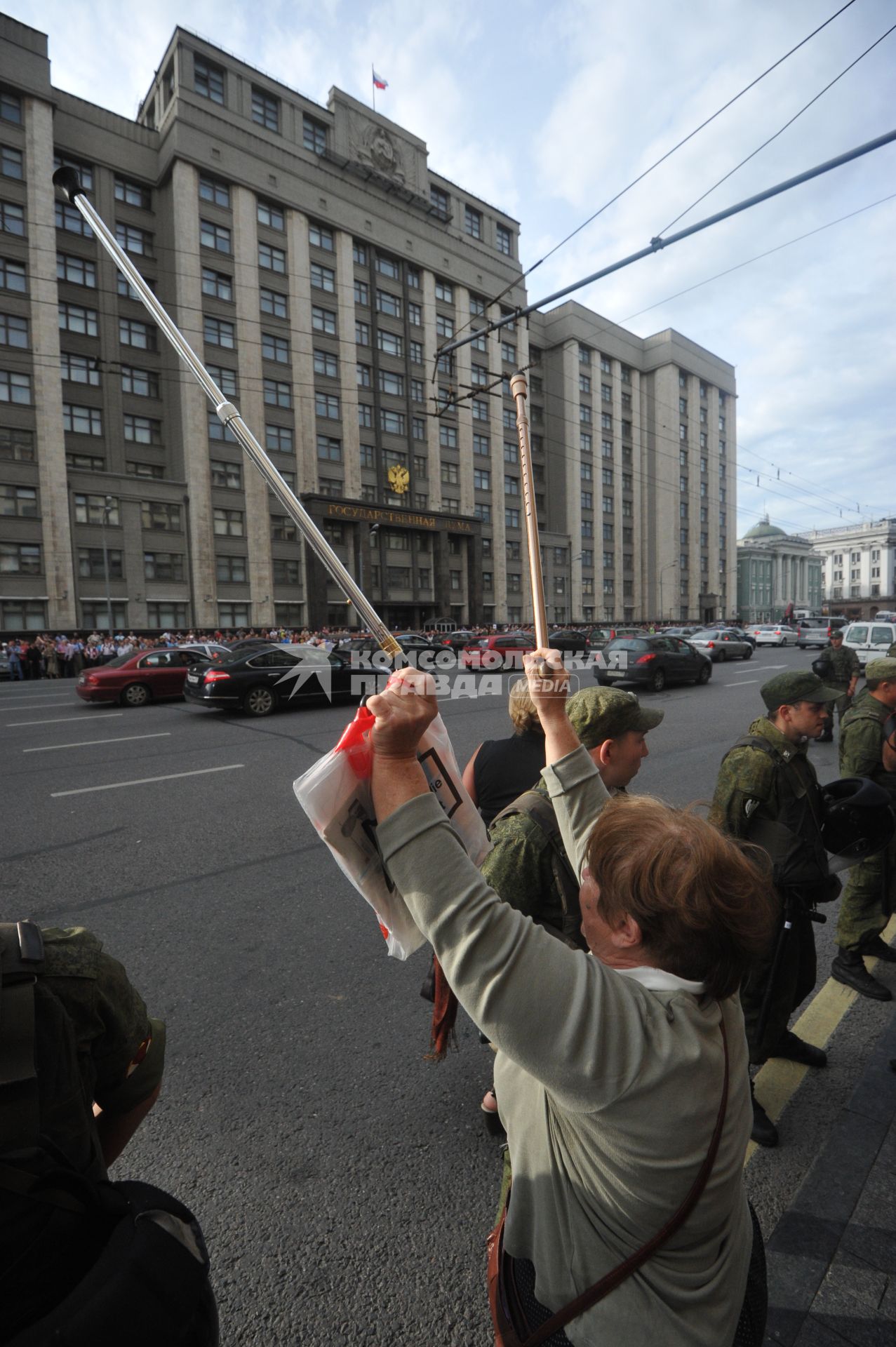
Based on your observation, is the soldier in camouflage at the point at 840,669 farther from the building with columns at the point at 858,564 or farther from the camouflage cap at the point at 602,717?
the building with columns at the point at 858,564

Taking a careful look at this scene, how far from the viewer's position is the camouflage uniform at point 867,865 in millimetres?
3732

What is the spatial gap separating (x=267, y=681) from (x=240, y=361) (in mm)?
33294

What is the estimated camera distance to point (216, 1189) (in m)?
2.33

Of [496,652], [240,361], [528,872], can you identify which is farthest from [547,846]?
[240,361]

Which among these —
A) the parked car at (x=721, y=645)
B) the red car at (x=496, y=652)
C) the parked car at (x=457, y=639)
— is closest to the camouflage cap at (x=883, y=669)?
the red car at (x=496, y=652)

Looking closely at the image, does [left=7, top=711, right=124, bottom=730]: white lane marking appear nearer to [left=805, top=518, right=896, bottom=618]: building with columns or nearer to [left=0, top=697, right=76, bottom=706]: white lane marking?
[left=0, top=697, right=76, bottom=706]: white lane marking

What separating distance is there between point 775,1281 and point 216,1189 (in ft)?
6.09

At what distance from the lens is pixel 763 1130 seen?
8.34 ft

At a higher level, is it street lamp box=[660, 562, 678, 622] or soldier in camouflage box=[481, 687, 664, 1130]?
street lamp box=[660, 562, 678, 622]

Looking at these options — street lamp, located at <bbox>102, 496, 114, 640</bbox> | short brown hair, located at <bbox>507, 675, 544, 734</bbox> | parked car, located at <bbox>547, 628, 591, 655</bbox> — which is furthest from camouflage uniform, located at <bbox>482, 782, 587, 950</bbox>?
street lamp, located at <bbox>102, 496, 114, 640</bbox>

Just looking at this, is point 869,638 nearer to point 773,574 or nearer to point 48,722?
point 48,722

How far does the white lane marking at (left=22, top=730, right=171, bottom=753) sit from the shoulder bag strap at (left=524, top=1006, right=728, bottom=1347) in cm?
1107

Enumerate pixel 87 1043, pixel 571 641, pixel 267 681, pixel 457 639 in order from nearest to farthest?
pixel 87 1043
pixel 267 681
pixel 571 641
pixel 457 639

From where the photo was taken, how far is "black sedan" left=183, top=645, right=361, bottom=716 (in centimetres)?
1343
